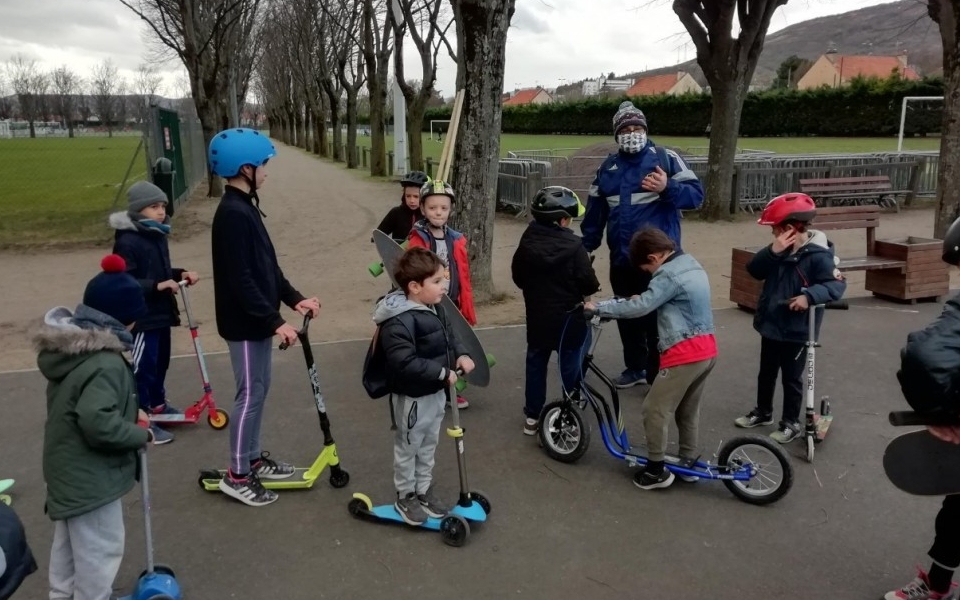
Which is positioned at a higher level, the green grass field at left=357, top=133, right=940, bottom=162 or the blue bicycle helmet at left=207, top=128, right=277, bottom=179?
the green grass field at left=357, top=133, right=940, bottom=162

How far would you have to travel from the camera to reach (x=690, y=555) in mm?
3662

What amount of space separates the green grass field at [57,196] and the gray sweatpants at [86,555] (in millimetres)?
11676

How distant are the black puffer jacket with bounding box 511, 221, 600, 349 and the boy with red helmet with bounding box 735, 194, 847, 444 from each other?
3.82ft

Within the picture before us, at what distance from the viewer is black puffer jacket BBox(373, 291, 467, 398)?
11.6 feet

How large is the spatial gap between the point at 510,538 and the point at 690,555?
2.97ft

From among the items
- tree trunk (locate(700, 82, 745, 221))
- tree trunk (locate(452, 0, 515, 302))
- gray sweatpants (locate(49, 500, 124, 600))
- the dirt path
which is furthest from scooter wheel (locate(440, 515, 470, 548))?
tree trunk (locate(700, 82, 745, 221))

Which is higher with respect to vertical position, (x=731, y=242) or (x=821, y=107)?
(x=821, y=107)

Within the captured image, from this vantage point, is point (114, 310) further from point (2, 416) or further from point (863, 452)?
point (863, 452)

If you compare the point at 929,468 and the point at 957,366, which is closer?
the point at 957,366

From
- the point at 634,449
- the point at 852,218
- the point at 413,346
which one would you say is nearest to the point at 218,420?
the point at 413,346

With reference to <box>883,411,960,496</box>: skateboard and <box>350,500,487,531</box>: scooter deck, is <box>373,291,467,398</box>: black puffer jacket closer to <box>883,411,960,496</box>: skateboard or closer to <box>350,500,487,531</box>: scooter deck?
<box>350,500,487,531</box>: scooter deck

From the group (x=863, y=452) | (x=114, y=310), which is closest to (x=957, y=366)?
(x=863, y=452)

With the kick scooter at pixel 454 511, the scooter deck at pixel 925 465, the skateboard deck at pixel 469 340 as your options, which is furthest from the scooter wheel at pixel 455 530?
the scooter deck at pixel 925 465

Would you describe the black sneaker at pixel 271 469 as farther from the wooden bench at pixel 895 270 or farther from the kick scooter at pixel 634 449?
the wooden bench at pixel 895 270
